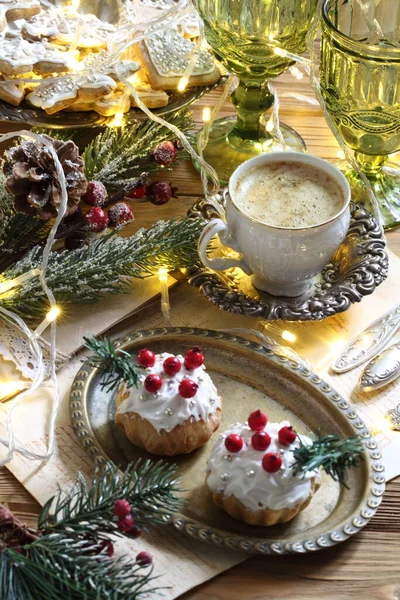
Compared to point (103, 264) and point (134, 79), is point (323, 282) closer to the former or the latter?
point (103, 264)

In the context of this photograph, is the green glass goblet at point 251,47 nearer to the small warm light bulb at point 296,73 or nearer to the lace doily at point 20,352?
the small warm light bulb at point 296,73

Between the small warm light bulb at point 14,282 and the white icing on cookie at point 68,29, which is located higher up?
the white icing on cookie at point 68,29

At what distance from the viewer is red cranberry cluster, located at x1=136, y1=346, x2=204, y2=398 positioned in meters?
1.00

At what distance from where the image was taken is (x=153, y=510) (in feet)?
2.99

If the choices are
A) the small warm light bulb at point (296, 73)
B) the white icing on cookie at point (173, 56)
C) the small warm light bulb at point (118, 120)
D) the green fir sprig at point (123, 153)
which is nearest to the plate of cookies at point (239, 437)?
the green fir sprig at point (123, 153)

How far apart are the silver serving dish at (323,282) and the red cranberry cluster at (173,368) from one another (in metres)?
0.16

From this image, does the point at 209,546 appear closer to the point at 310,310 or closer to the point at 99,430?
the point at 99,430

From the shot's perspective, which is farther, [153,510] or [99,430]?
[99,430]

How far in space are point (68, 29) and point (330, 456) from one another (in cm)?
94

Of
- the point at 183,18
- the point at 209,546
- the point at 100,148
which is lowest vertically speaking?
the point at 209,546

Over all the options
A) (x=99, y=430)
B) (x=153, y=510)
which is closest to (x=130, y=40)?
(x=99, y=430)

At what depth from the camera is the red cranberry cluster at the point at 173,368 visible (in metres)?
1.00

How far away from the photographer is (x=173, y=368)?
3.35 feet

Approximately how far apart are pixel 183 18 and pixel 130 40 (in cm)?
17
